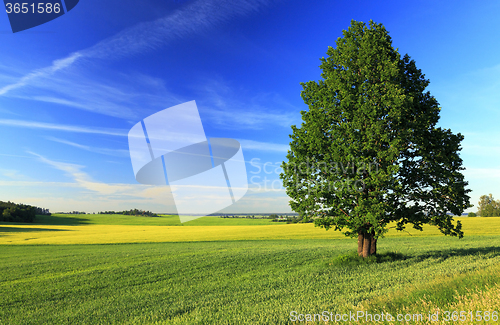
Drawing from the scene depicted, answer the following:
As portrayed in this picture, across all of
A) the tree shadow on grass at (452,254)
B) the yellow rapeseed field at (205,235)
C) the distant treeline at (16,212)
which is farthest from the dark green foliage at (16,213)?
the tree shadow on grass at (452,254)

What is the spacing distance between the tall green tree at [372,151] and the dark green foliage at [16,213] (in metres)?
133

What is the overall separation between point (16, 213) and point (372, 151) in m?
140

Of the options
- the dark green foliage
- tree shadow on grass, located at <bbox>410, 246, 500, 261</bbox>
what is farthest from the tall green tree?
the dark green foliage

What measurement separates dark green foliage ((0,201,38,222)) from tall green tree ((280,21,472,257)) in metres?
133

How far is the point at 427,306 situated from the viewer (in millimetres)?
5891

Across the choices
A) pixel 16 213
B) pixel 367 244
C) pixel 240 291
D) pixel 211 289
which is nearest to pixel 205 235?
pixel 367 244

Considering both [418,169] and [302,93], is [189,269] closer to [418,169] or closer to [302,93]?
[302,93]

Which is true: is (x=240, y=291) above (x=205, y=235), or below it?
above

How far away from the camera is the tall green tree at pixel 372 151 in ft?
47.6

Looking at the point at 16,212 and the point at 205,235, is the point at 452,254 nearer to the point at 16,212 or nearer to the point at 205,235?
the point at 205,235

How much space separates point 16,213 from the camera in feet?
356

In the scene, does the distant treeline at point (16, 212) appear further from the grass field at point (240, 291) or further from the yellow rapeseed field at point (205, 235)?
the grass field at point (240, 291)

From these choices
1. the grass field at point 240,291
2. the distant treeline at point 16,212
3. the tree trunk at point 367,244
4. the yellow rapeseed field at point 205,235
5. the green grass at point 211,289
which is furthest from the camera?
the distant treeline at point 16,212

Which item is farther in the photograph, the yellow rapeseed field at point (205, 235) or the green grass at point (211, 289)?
the yellow rapeseed field at point (205, 235)
